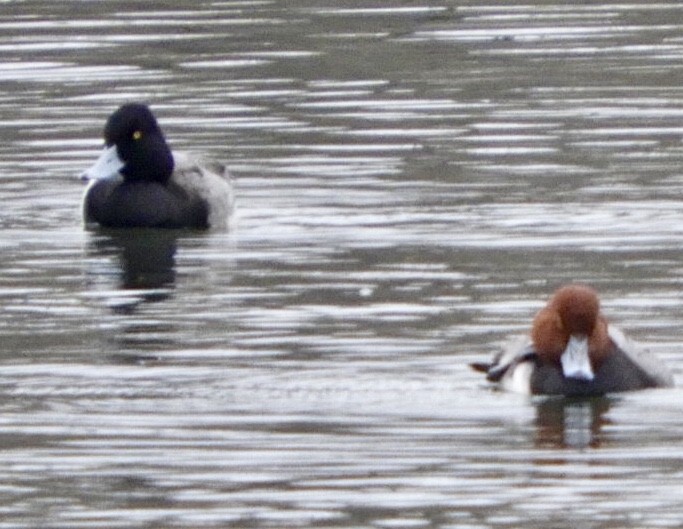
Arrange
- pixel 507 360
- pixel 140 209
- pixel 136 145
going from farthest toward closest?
1. pixel 136 145
2. pixel 140 209
3. pixel 507 360

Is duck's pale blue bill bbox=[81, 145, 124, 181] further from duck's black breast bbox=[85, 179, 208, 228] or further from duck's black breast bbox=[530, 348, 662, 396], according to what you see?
duck's black breast bbox=[530, 348, 662, 396]

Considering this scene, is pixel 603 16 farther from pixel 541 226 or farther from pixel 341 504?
pixel 341 504

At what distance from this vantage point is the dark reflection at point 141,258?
16625 mm

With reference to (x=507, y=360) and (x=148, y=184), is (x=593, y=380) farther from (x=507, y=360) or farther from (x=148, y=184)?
(x=148, y=184)

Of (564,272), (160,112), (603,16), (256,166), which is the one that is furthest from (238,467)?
(603,16)

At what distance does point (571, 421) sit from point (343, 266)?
3.87 metres

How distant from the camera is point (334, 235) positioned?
706 inches

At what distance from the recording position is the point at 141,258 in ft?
59.1

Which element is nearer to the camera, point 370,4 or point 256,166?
point 256,166

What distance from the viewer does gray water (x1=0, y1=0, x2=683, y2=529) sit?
1161 centimetres

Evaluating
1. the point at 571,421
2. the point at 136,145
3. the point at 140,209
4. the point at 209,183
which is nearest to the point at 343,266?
the point at 209,183

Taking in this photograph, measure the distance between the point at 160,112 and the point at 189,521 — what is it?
12.9 metres

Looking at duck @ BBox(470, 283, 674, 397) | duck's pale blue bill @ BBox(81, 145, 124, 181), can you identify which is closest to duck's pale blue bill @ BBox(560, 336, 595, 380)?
duck @ BBox(470, 283, 674, 397)

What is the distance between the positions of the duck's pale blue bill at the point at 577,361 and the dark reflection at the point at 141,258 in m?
3.18
